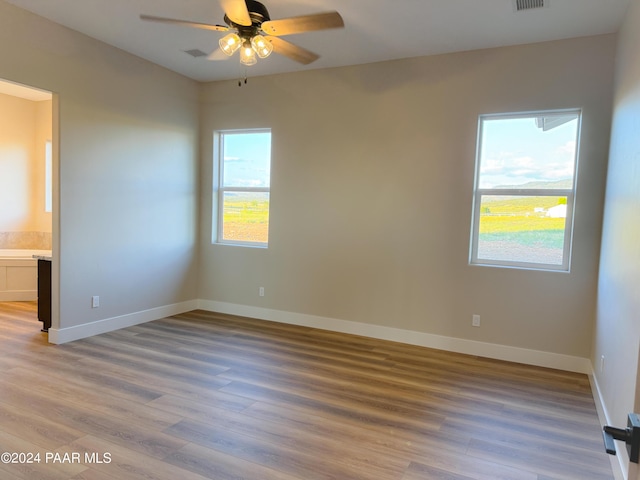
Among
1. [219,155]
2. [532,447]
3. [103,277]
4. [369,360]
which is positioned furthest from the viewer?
[219,155]

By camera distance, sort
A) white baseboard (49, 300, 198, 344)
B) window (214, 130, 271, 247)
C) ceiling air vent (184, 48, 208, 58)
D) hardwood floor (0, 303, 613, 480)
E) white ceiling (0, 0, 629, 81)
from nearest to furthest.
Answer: hardwood floor (0, 303, 613, 480) → white ceiling (0, 0, 629, 81) → white baseboard (49, 300, 198, 344) → ceiling air vent (184, 48, 208, 58) → window (214, 130, 271, 247)

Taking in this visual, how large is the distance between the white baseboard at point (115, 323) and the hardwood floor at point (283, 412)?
0.41 ft

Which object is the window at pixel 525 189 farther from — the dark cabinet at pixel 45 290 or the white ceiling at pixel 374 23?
the dark cabinet at pixel 45 290

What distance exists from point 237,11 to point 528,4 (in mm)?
2216

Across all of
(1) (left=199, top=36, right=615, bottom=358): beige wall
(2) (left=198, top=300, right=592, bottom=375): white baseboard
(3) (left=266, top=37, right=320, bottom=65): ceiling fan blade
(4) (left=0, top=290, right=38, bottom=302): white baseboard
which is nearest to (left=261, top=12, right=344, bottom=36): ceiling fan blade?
(3) (left=266, top=37, right=320, bottom=65): ceiling fan blade

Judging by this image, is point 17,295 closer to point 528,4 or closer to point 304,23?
point 304,23

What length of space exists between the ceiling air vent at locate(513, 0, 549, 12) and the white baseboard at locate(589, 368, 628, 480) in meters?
2.91

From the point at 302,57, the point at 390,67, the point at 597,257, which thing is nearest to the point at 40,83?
the point at 302,57

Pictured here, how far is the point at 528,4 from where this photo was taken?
3.11m

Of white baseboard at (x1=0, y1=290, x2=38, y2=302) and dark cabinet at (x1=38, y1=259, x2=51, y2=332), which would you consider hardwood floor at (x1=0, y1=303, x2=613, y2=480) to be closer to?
dark cabinet at (x1=38, y1=259, x2=51, y2=332)

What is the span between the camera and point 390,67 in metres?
4.39

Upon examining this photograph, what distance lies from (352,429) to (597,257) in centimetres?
270

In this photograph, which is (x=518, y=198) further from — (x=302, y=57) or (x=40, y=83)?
(x=40, y=83)

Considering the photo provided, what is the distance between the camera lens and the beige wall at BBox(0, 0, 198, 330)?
12.5ft
